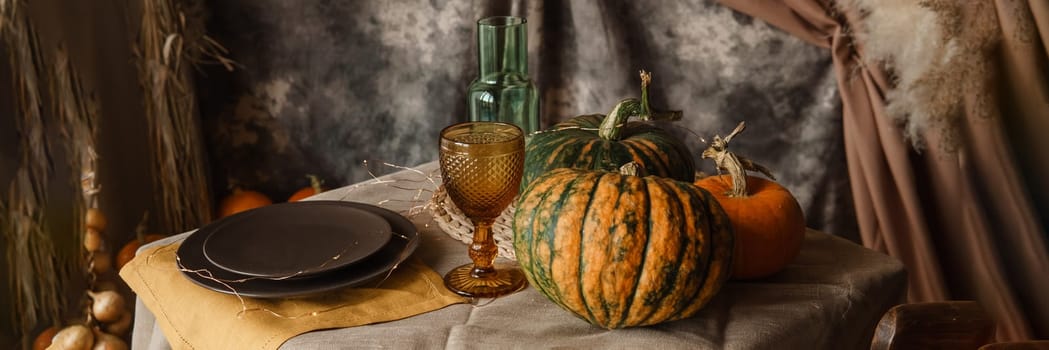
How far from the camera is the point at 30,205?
5.67 feet

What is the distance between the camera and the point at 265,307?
992mm

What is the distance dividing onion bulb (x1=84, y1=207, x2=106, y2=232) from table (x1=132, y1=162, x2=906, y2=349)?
31.2 inches

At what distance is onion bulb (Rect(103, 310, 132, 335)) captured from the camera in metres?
1.89

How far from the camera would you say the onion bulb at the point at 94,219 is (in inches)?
75.0

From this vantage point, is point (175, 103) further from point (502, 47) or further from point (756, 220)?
point (756, 220)

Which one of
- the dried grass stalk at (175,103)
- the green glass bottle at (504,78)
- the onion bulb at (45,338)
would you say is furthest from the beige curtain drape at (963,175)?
the onion bulb at (45,338)

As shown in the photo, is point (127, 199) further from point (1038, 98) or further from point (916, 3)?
point (1038, 98)

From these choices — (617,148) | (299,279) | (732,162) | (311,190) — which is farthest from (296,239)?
(311,190)

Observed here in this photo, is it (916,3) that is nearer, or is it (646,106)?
(646,106)

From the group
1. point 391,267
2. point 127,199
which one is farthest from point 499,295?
point 127,199

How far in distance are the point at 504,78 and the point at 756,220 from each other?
0.51m

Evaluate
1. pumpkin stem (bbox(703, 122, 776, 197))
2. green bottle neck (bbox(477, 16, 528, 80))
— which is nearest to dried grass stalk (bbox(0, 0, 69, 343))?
green bottle neck (bbox(477, 16, 528, 80))

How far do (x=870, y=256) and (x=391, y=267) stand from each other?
0.58 m

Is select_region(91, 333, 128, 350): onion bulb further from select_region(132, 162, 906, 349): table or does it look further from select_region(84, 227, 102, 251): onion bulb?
select_region(132, 162, 906, 349): table
